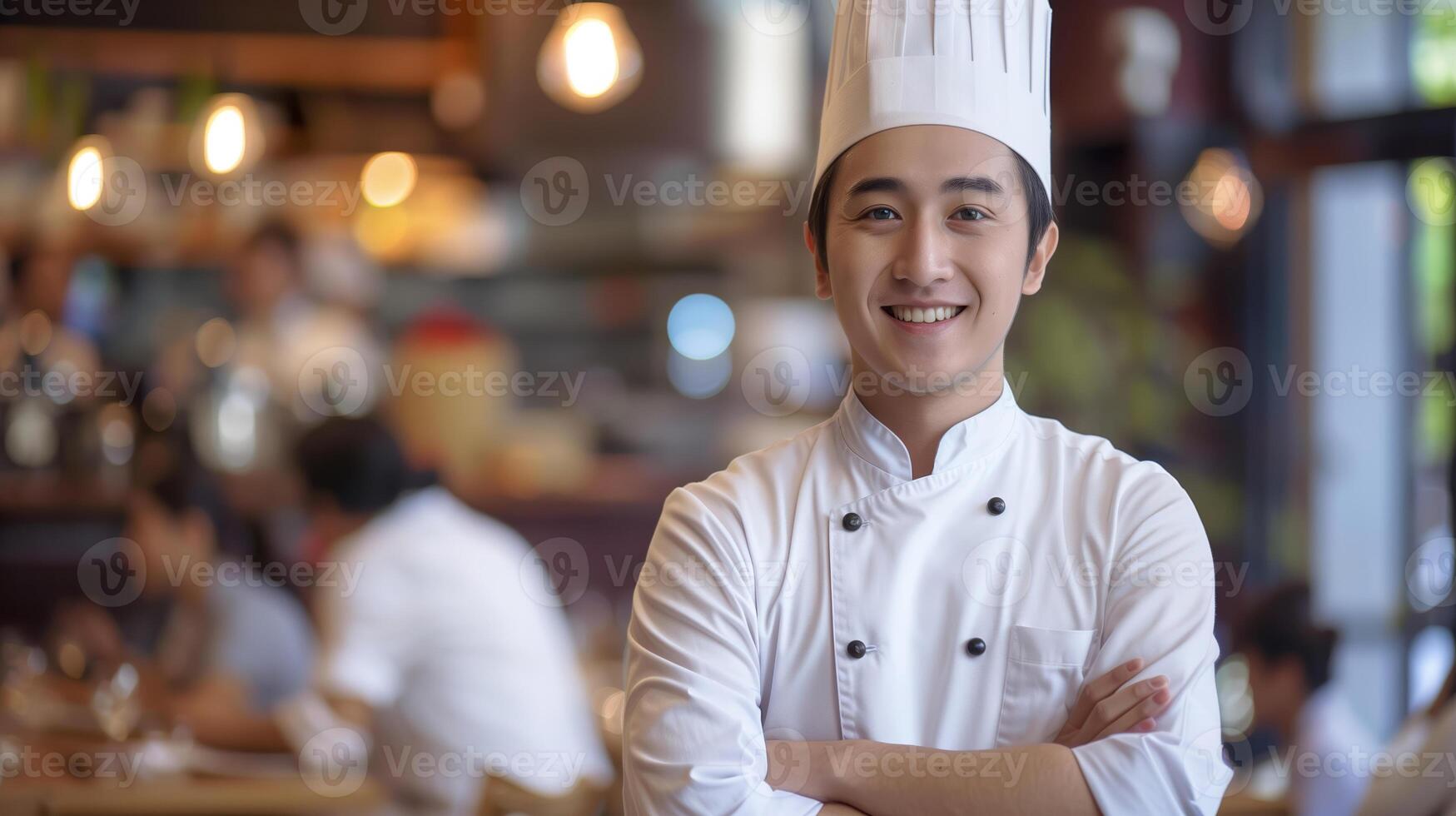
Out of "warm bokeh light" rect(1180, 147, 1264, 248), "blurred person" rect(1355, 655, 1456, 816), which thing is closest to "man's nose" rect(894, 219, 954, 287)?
"blurred person" rect(1355, 655, 1456, 816)

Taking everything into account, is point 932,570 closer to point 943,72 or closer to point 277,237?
point 943,72

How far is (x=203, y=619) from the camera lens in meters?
3.18

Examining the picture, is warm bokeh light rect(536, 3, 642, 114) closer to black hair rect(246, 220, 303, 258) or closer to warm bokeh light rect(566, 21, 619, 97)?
warm bokeh light rect(566, 21, 619, 97)

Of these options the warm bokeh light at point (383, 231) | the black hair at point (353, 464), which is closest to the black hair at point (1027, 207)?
the black hair at point (353, 464)

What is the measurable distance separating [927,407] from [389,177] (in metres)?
3.42

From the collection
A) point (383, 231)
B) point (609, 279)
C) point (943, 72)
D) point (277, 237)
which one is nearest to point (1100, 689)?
point (943, 72)

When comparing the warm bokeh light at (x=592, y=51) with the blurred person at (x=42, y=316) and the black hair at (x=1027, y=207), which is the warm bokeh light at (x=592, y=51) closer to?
the black hair at (x=1027, y=207)

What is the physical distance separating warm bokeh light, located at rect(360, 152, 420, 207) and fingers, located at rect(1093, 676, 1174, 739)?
359 centimetres

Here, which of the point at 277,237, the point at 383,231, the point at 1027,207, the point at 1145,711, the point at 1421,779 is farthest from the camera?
the point at 383,231

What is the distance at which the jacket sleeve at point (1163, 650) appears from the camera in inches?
43.4

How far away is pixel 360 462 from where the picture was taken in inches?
105

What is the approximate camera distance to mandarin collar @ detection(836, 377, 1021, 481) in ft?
4.05

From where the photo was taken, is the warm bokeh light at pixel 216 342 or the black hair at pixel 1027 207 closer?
the black hair at pixel 1027 207

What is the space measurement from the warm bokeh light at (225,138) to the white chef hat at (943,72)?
2.55 meters
